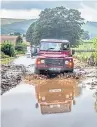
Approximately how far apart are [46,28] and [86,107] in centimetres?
3866

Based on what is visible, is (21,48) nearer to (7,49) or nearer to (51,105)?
(7,49)

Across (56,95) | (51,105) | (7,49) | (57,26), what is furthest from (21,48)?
(51,105)

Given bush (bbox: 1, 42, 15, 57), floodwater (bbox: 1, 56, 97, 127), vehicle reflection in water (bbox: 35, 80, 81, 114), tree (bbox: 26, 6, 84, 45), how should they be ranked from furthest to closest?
tree (bbox: 26, 6, 84, 45), bush (bbox: 1, 42, 15, 57), vehicle reflection in water (bbox: 35, 80, 81, 114), floodwater (bbox: 1, 56, 97, 127)

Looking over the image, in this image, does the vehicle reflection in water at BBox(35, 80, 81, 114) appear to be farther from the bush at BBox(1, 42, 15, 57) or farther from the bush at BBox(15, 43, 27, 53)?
the bush at BBox(15, 43, 27, 53)

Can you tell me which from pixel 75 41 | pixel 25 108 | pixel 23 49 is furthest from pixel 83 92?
pixel 23 49

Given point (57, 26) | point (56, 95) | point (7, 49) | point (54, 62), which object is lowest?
point (56, 95)

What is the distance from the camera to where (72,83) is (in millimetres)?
16125

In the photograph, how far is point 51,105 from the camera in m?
10.7

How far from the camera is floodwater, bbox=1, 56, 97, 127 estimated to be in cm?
A: 855

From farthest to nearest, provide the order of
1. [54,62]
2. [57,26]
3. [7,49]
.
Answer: [57,26]
[7,49]
[54,62]

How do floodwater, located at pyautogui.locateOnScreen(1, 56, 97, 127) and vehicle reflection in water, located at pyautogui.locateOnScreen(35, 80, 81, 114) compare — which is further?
vehicle reflection in water, located at pyautogui.locateOnScreen(35, 80, 81, 114)

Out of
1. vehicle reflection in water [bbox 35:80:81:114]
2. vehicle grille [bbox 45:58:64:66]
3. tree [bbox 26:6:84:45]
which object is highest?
tree [bbox 26:6:84:45]

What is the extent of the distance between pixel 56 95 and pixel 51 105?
186cm

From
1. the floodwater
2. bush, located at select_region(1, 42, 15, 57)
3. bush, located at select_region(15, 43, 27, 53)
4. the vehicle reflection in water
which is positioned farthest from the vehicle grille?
bush, located at select_region(15, 43, 27, 53)
